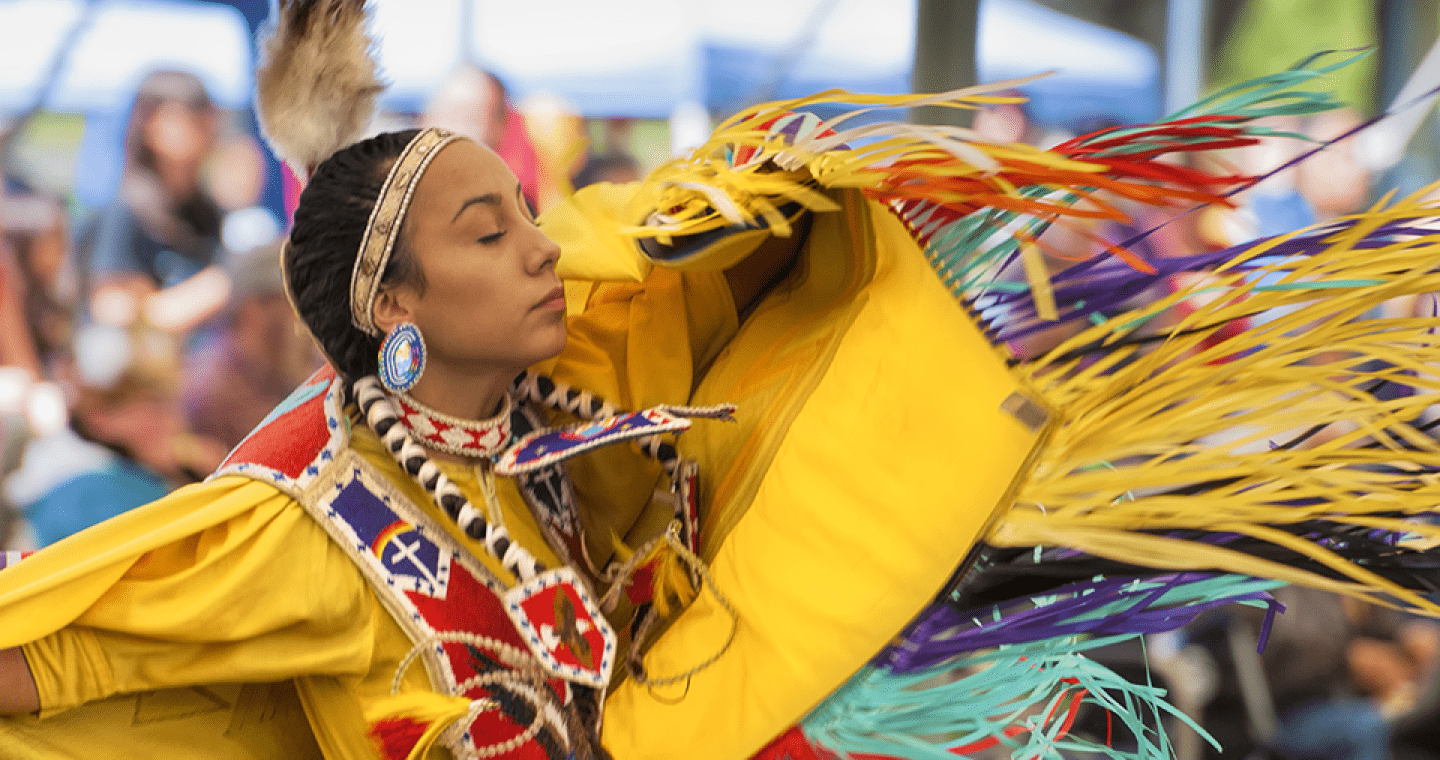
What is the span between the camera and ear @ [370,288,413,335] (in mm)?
929

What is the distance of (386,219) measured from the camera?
0.91m

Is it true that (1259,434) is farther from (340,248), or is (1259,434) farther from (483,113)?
(483,113)

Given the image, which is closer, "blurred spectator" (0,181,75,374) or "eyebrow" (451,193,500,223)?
"eyebrow" (451,193,500,223)

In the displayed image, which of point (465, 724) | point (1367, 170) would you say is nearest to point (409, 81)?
point (465, 724)

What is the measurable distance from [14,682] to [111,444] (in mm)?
1737

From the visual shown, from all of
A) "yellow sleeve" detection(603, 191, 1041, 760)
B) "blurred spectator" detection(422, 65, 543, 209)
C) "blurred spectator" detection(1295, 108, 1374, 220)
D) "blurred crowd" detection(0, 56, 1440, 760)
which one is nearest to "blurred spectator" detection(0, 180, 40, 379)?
"blurred crowd" detection(0, 56, 1440, 760)

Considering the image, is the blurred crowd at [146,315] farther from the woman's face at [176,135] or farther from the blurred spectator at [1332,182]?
the blurred spectator at [1332,182]

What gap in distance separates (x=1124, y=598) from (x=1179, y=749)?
1.68 metres

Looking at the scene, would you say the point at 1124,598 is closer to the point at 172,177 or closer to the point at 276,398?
the point at 276,398

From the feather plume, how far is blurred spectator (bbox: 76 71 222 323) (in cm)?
149

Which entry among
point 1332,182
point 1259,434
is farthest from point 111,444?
point 1332,182

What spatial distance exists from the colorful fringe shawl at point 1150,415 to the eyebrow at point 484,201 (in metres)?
0.18

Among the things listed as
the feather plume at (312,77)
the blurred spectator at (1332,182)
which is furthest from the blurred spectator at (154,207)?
the blurred spectator at (1332,182)

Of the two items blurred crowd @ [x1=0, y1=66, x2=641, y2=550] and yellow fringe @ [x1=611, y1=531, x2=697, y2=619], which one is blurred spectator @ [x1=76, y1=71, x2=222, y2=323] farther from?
yellow fringe @ [x1=611, y1=531, x2=697, y2=619]
